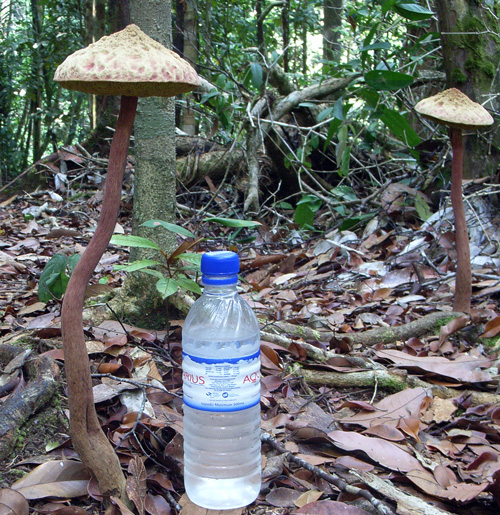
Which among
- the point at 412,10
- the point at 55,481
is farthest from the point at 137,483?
the point at 412,10

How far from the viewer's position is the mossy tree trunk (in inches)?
159

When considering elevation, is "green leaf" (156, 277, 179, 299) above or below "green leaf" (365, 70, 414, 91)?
below

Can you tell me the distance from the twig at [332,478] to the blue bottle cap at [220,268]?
558mm

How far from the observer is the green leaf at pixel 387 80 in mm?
3832

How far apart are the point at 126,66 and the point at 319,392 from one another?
58.6 inches

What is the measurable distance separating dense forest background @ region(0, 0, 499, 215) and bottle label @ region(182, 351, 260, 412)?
2938 mm

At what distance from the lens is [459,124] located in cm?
253

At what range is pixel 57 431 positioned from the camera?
1.73m

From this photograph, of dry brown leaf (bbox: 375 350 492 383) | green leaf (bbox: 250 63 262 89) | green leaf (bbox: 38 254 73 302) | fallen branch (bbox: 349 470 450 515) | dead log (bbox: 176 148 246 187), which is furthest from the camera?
dead log (bbox: 176 148 246 187)

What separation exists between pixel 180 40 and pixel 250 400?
713 cm

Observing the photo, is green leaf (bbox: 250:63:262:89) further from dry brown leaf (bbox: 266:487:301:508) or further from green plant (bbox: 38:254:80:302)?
dry brown leaf (bbox: 266:487:301:508)

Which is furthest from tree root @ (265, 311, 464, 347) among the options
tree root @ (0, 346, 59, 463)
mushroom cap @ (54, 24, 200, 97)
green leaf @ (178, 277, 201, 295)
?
mushroom cap @ (54, 24, 200, 97)

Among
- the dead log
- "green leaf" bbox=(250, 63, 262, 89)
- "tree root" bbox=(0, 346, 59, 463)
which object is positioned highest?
"green leaf" bbox=(250, 63, 262, 89)

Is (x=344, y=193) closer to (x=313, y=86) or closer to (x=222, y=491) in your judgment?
(x=313, y=86)
